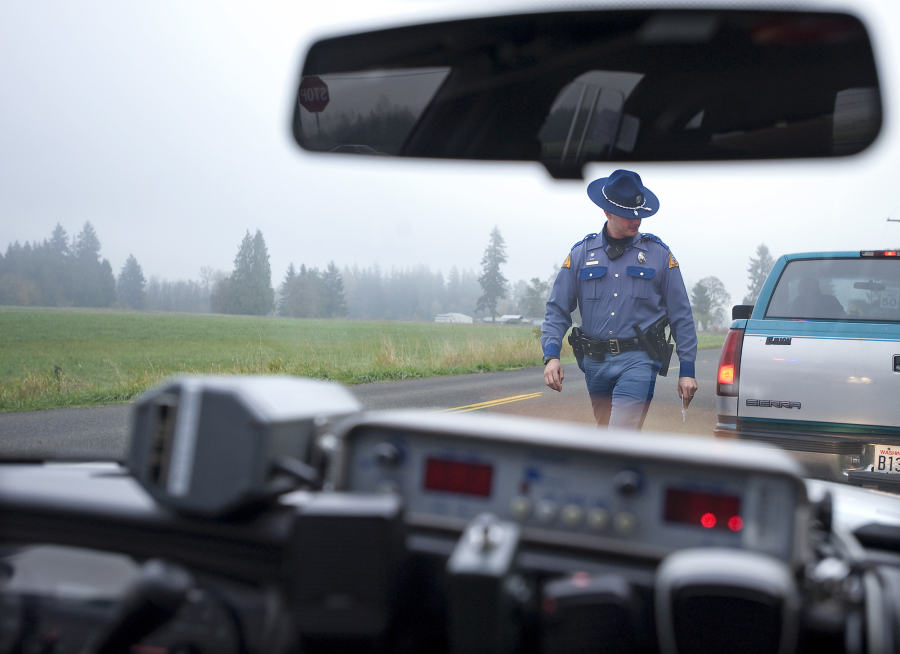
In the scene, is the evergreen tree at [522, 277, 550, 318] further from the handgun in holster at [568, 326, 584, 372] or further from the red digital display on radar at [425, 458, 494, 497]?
the red digital display on radar at [425, 458, 494, 497]

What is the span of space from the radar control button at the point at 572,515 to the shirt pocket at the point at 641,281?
222cm

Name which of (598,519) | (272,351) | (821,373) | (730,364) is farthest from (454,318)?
(730,364)

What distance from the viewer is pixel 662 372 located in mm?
3600

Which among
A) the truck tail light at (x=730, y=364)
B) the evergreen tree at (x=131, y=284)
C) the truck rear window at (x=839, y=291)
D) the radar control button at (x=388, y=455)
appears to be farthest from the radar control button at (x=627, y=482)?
the truck rear window at (x=839, y=291)

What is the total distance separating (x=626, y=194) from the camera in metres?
2.32

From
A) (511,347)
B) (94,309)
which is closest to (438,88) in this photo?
(94,309)

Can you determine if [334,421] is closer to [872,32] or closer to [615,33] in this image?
[615,33]

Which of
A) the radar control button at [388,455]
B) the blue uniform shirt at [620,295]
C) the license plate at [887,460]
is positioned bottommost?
the license plate at [887,460]

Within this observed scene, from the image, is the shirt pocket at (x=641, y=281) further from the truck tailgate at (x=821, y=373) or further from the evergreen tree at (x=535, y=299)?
the truck tailgate at (x=821, y=373)

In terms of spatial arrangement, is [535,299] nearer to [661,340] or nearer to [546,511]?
[661,340]

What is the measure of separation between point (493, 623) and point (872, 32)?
137cm

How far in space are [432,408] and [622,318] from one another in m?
1.59

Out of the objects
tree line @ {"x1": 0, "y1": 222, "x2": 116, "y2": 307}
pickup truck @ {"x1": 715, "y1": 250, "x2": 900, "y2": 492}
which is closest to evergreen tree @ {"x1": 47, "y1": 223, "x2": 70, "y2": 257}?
tree line @ {"x1": 0, "y1": 222, "x2": 116, "y2": 307}

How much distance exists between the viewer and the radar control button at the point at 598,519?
3.89ft
